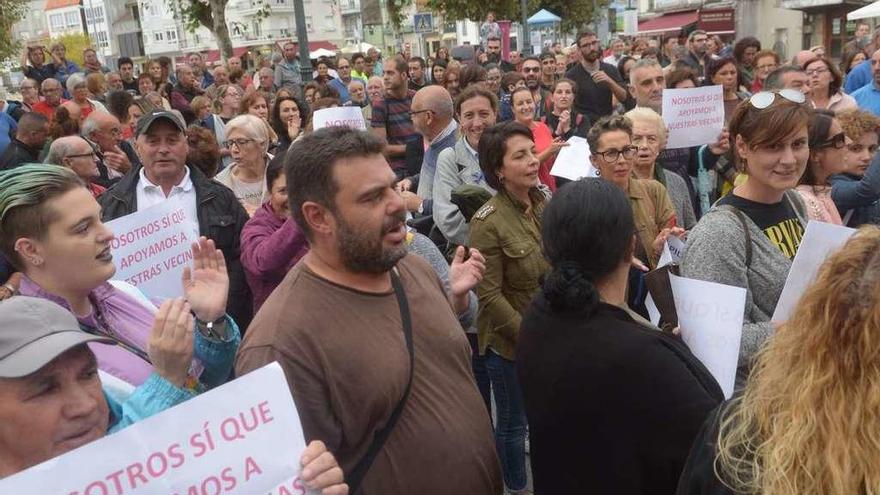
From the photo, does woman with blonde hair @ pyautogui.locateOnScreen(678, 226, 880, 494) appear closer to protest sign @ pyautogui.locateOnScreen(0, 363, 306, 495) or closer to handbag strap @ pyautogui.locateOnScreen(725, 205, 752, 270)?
protest sign @ pyautogui.locateOnScreen(0, 363, 306, 495)

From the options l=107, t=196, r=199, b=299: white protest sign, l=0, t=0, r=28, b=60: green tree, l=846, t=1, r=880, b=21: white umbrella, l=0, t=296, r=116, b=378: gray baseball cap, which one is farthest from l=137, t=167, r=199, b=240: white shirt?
l=0, t=0, r=28, b=60: green tree

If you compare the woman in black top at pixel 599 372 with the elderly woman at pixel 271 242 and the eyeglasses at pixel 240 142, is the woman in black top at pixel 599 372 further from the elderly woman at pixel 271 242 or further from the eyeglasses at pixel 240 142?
the eyeglasses at pixel 240 142

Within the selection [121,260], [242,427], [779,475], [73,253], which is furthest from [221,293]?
[779,475]

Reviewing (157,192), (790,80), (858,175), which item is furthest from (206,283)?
(790,80)

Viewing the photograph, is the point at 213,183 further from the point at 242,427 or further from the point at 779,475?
the point at 779,475

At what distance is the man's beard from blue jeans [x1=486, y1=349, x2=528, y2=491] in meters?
1.58

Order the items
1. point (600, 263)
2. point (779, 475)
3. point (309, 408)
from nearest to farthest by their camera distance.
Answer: point (779, 475) < point (309, 408) < point (600, 263)

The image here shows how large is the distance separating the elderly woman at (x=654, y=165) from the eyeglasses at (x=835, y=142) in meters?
→ 1.09

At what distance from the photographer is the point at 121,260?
329cm

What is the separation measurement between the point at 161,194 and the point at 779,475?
369cm

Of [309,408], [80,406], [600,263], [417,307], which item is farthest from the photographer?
[417,307]

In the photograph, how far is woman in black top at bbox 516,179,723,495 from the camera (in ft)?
6.63

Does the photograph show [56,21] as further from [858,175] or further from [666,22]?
[858,175]

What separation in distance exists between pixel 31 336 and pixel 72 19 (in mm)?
100758
